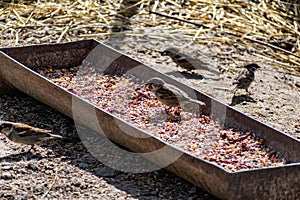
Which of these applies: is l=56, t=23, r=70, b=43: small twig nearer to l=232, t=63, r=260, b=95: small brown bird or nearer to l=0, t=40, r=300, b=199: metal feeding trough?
l=0, t=40, r=300, b=199: metal feeding trough

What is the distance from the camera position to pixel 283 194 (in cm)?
580

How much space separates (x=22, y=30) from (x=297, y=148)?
5054mm

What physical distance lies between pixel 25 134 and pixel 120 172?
3.21 ft

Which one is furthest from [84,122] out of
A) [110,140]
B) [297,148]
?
[297,148]

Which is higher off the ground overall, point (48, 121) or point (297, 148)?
point (297, 148)

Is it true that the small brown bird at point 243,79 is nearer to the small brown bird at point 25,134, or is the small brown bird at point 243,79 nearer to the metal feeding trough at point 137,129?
the metal feeding trough at point 137,129

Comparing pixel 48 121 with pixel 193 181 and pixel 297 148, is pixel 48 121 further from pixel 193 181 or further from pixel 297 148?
pixel 297 148

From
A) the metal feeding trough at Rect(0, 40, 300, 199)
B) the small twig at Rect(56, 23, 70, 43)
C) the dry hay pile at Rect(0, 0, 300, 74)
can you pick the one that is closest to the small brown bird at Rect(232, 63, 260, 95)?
the dry hay pile at Rect(0, 0, 300, 74)

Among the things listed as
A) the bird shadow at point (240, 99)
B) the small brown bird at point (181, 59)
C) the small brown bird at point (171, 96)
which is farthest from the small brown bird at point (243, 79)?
the small brown bird at point (171, 96)

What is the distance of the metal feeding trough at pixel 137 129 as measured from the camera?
18.6 ft

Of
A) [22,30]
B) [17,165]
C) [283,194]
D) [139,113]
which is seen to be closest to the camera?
[283,194]

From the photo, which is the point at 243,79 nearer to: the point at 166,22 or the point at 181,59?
the point at 181,59

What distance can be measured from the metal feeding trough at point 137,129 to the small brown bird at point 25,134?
0.34 m

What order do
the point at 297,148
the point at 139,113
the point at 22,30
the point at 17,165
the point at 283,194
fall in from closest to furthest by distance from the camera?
the point at 283,194
the point at 297,148
the point at 17,165
the point at 139,113
the point at 22,30
